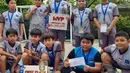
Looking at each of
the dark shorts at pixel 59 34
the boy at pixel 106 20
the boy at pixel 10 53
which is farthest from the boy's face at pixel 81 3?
the boy at pixel 10 53

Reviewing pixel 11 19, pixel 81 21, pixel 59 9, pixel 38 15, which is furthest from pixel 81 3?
pixel 11 19

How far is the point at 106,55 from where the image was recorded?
5383mm

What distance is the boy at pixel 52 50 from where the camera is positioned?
571 centimetres

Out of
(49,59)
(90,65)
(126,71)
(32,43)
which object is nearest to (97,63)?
(90,65)

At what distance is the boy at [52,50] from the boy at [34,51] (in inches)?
4.4

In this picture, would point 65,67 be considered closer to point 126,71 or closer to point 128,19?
point 126,71

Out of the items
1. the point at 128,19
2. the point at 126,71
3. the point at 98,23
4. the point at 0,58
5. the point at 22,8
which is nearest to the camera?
the point at 126,71

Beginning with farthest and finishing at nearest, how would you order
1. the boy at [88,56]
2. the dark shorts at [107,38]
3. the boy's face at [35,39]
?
the dark shorts at [107,38] → the boy's face at [35,39] → the boy at [88,56]

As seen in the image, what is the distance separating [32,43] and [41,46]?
0.20m

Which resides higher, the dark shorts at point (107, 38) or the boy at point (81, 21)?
the boy at point (81, 21)

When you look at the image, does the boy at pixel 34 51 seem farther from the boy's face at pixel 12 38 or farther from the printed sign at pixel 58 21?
the printed sign at pixel 58 21

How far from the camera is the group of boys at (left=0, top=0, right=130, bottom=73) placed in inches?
210

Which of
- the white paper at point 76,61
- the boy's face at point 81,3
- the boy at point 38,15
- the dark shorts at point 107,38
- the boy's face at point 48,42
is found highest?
the boy's face at point 81,3

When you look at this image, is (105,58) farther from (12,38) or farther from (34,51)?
(12,38)
